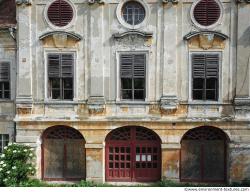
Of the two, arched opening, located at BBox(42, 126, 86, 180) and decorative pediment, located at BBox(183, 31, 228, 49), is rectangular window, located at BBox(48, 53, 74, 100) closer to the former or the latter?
arched opening, located at BBox(42, 126, 86, 180)

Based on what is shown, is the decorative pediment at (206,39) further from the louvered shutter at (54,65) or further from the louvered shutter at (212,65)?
the louvered shutter at (54,65)

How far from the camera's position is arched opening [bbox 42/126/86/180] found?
1980cm

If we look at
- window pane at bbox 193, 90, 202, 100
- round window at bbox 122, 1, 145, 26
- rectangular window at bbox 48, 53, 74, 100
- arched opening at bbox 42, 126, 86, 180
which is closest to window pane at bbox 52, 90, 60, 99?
rectangular window at bbox 48, 53, 74, 100

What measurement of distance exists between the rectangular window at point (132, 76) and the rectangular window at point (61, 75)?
7.41ft

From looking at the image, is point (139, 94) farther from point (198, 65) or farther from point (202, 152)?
point (202, 152)

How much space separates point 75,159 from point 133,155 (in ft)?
8.69

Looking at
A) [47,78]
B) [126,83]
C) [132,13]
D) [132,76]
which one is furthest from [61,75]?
[132,13]

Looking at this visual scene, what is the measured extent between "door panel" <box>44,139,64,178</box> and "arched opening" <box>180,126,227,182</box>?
18.0 ft

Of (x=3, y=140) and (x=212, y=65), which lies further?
(x=3, y=140)

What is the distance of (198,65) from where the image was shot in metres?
18.9

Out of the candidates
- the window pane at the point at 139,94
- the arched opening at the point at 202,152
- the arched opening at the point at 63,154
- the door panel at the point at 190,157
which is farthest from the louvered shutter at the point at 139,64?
the arched opening at the point at 63,154

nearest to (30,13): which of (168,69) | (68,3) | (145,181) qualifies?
(68,3)

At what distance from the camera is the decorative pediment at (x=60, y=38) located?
62.1ft

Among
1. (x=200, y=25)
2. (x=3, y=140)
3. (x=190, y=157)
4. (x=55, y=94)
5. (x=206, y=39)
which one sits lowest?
(x=190, y=157)
